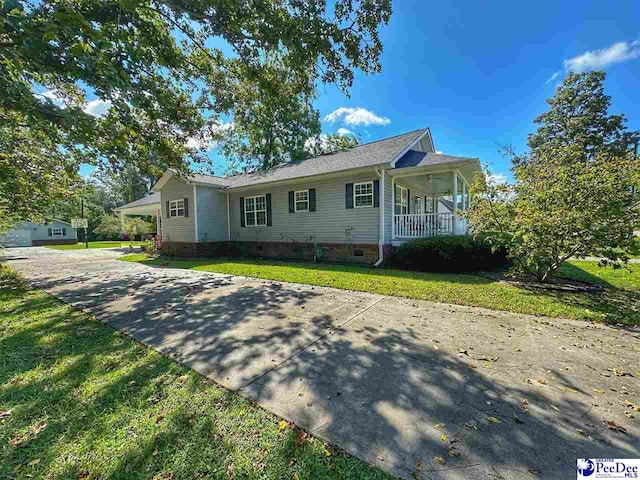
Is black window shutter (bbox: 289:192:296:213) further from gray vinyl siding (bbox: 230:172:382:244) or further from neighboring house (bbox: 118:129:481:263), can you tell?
gray vinyl siding (bbox: 230:172:382:244)

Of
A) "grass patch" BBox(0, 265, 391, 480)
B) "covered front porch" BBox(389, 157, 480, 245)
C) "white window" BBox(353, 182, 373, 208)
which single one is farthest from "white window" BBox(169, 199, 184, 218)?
"grass patch" BBox(0, 265, 391, 480)

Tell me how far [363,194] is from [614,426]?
9044 mm

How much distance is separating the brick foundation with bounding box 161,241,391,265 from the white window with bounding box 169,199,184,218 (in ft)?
5.26

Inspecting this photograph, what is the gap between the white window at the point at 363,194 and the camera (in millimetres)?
10281

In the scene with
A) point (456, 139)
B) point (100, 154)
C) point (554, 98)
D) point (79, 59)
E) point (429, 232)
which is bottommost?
point (429, 232)

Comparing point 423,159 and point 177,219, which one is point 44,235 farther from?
point 423,159

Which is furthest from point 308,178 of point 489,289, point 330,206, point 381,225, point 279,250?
point 489,289

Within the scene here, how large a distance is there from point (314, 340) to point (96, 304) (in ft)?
15.7

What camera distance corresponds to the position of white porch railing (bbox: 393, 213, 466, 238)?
10375 millimetres

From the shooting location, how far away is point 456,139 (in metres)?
18.1

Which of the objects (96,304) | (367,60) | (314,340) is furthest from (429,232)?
(96,304)

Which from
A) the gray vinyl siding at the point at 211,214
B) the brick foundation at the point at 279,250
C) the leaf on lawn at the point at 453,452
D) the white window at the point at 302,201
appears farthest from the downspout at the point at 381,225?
the gray vinyl siding at the point at 211,214

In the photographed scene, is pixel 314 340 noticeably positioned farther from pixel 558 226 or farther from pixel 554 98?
pixel 554 98

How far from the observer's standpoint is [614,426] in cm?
200
